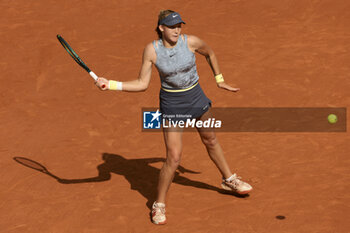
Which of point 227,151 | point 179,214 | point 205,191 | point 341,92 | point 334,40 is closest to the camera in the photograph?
point 179,214

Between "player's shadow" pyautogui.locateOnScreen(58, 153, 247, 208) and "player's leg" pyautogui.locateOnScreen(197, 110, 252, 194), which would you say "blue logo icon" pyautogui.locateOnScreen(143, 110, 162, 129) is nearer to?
"player's shadow" pyautogui.locateOnScreen(58, 153, 247, 208)

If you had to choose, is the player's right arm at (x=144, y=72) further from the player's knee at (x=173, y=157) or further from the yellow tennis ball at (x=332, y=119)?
the yellow tennis ball at (x=332, y=119)

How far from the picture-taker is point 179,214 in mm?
8031

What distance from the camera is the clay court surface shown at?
805 centimetres

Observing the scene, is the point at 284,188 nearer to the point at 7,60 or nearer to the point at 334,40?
the point at 334,40

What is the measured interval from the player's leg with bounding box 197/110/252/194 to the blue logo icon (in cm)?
239

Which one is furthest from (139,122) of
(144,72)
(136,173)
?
(144,72)

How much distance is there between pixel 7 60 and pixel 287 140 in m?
6.34

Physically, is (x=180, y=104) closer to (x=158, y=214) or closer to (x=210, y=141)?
(x=210, y=141)

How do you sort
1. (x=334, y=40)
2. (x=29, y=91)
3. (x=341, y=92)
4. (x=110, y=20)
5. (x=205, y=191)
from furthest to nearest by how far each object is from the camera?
(x=110, y=20) < (x=334, y=40) < (x=29, y=91) < (x=341, y=92) < (x=205, y=191)

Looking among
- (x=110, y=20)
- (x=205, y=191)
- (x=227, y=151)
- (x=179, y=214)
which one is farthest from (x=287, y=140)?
(x=110, y=20)

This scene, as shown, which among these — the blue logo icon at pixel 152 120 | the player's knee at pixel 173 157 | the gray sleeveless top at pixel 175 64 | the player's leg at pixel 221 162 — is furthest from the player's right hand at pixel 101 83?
the blue logo icon at pixel 152 120

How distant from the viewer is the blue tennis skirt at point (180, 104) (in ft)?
25.0

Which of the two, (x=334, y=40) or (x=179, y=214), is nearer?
(x=179, y=214)
